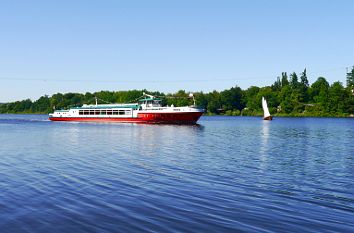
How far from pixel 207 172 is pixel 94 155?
16.2m

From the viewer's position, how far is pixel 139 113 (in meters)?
137

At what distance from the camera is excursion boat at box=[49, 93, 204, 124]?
12581cm

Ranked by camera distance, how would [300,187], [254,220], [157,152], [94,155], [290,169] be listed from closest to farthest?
[254,220], [300,187], [290,169], [94,155], [157,152]

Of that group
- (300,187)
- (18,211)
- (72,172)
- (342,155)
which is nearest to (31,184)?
(72,172)

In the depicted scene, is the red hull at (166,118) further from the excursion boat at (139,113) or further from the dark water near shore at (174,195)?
the dark water near shore at (174,195)

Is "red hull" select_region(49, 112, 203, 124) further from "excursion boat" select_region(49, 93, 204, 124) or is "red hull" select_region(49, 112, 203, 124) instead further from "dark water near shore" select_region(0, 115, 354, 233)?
"dark water near shore" select_region(0, 115, 354, 233)

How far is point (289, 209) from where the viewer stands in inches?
785

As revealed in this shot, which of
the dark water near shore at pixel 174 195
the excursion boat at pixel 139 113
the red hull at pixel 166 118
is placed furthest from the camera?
the excursion boat at pixel 139 113

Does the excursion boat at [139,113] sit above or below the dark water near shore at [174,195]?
above

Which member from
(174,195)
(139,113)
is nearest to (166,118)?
(139,113)

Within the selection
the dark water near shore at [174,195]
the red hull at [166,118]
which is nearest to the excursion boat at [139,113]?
the red hull at [166,118]

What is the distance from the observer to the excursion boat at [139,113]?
12581cm

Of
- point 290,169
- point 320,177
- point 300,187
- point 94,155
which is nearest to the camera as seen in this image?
point 300,187

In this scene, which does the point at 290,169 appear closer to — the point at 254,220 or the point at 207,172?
the point at 207,172
